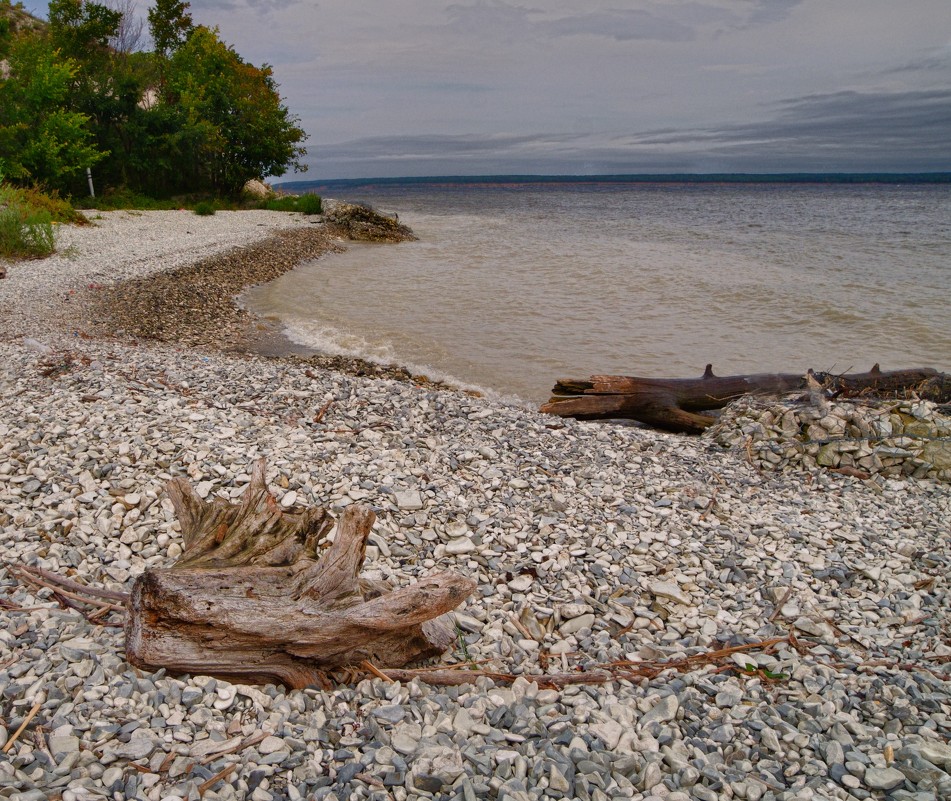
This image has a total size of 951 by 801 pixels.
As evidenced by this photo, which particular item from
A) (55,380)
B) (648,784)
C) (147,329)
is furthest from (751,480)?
(147,329)

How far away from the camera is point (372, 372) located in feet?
38.2

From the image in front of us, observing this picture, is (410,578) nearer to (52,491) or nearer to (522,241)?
(52,491)

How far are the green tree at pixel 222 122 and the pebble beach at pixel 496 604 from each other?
33.4 metres

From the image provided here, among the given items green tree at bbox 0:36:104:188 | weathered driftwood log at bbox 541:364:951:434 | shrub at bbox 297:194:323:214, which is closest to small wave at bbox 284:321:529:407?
weathered driftwood log at bbox 541:364:951:434

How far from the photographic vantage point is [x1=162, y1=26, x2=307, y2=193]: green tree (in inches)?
1448

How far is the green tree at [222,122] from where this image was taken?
36781 mm

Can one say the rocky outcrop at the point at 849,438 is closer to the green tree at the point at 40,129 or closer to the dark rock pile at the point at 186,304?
the dark rock pile at the point at 186,304

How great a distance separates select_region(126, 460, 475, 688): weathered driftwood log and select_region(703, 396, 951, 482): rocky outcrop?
17.1 feet

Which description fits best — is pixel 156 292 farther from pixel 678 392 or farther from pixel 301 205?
pixel 301 205

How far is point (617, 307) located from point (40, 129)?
86.6ft

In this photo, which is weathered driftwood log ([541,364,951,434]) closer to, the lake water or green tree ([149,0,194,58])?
the lake water

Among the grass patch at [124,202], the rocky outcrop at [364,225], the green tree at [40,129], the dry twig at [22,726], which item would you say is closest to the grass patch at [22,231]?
the green tree at [40,129]

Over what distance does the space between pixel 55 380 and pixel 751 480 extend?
8158 mm

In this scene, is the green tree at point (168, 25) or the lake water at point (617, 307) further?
the green tree at point (168, 25)
